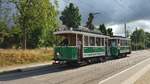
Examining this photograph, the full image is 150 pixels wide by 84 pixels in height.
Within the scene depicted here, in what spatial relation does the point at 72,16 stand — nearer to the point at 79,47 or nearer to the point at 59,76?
the point at 79,47

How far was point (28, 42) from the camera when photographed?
204 ft

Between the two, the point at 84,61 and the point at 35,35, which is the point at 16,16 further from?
the point at 35,35

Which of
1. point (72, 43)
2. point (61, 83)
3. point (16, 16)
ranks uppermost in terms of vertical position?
point (16, 16)

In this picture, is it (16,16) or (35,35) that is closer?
(16,16)

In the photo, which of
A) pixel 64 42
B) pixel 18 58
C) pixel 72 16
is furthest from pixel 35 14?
pixel 72 16

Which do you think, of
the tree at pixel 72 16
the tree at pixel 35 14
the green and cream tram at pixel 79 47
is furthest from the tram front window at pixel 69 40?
the tree at pixel 72 16

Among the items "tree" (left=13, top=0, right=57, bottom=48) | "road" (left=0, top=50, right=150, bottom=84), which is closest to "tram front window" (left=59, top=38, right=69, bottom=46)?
"road" (left=0, top=50, right=150, bottom=84)

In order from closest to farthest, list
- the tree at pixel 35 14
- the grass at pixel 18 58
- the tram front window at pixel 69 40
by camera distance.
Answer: the tram front window at pixel 69 40 → the grass at pixel 18 58 → the tree at pixel 35 14

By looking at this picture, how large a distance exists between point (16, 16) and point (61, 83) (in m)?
27.1

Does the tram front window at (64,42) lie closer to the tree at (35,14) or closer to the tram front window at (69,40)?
the tram front window at (69,40)

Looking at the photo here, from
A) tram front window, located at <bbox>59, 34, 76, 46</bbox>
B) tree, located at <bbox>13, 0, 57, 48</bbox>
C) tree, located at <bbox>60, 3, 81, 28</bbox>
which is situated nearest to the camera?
tram front window, located at <bbox>59, 34, 76, 46</bbox>

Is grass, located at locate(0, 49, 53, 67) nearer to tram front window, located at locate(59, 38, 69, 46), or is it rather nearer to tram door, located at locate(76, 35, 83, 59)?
tram front window, located at locate(59, 38, 69, 46)

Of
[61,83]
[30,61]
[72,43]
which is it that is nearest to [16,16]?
[30,61]

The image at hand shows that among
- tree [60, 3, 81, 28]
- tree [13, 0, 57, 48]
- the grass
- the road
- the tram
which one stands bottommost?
the road
